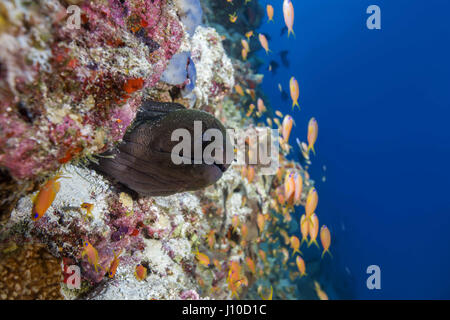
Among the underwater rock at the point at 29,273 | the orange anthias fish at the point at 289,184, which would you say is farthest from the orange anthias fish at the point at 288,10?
the underwater rock at the point at 29,273

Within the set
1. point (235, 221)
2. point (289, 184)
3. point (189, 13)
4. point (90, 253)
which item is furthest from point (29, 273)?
point (235, 221)

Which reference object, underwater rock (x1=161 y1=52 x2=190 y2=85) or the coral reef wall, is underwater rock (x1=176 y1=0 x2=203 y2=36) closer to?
→ the coral reef wall

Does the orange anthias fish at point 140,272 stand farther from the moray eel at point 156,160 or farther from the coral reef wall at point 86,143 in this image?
the moray eel at point 156,160

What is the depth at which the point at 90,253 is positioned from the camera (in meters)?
1.94

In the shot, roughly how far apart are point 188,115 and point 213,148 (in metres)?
0.44

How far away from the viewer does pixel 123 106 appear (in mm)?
1608

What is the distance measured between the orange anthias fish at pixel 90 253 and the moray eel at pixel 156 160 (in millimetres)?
750

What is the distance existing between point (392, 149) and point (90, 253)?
7415 cm

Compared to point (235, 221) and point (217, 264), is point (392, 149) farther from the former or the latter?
point (217, 264)

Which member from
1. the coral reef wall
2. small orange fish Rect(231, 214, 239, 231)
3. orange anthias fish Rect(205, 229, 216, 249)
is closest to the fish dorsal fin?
the coral reef wall

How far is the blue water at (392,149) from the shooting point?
44.7 meters

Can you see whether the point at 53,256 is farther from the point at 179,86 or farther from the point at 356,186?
the point at 356,186

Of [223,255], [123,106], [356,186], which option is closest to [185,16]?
[123,106]

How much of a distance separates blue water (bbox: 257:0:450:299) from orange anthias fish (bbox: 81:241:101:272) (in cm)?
3896
